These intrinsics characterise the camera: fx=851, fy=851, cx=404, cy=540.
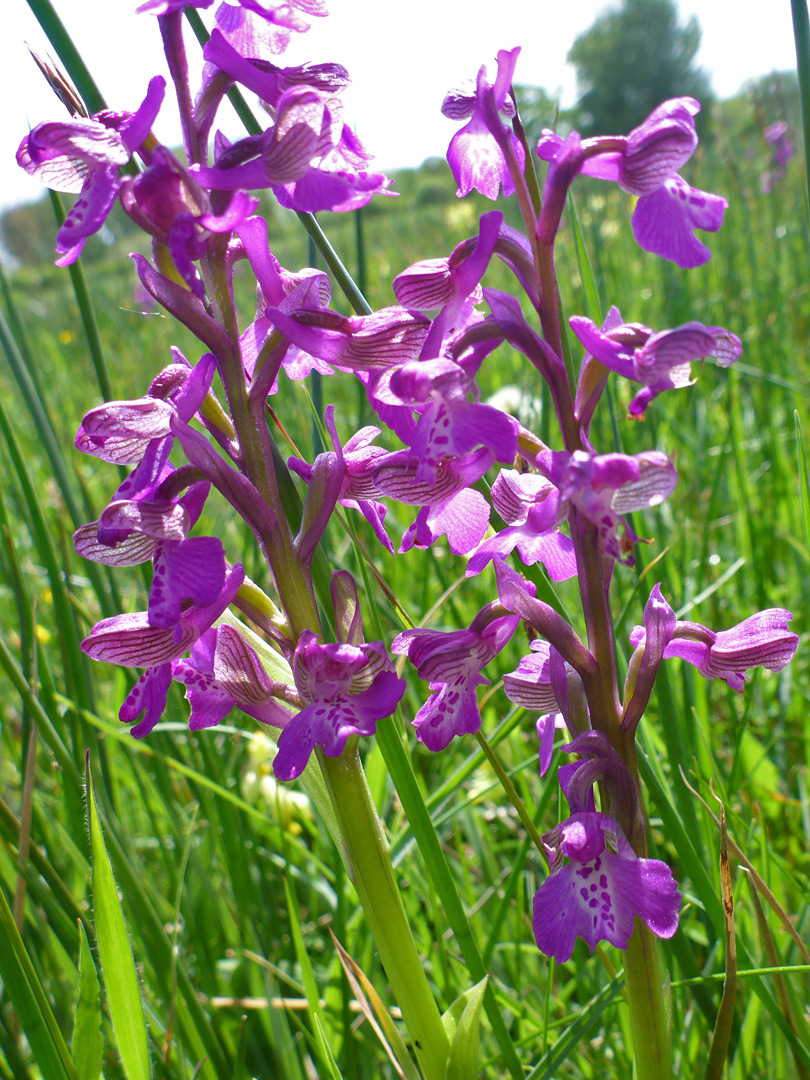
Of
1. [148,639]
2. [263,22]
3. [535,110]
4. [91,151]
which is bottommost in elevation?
[148,639]

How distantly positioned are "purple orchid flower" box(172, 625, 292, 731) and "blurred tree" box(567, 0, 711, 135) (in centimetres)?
3576

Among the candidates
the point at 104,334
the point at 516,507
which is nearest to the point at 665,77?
the point at 104,334

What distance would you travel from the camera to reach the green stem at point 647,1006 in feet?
2.16

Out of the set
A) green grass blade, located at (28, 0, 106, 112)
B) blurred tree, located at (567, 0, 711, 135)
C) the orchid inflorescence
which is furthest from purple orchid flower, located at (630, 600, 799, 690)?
blurred tree, located at (567, 0, 711, 135)

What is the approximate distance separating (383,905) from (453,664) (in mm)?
230

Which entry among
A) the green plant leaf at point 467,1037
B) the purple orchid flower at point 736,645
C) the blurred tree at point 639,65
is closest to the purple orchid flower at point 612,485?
the purple orchid flower at point 736,645

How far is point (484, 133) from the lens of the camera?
0.72 meters

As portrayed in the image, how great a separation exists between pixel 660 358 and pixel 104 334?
5.86 m

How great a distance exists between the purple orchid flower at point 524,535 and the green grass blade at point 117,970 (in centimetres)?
36

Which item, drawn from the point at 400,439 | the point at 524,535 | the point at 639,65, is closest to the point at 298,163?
the point at 400,439

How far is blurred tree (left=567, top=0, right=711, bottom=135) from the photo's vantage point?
32625 millimetres

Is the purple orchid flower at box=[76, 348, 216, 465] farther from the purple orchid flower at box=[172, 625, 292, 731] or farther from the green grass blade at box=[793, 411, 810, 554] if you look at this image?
the green grass blade at box=[793, 411, 810, 554]

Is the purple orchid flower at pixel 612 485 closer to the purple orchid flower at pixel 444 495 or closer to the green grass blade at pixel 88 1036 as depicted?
the purple orchid flower at pixel 444 495

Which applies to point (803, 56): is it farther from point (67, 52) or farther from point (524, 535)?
point (67, 52)
